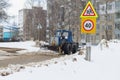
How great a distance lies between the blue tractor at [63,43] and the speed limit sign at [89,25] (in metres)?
22.1

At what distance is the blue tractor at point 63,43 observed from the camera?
39384 millimetres

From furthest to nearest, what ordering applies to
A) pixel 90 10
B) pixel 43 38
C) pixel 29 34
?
pixel 29 34
pixel 43 38
pixel 90 10

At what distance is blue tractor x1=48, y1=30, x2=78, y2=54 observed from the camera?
39.4m

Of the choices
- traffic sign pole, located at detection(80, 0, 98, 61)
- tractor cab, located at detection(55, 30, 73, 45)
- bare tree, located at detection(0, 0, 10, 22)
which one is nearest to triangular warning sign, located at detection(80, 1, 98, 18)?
traffic sign pole, located at detection(80, 0, 98, 61)

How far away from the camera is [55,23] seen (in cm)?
7988

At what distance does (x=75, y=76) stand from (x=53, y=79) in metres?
1.24

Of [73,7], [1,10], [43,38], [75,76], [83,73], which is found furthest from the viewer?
[43,38]

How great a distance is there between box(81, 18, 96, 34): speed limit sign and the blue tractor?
2206cm

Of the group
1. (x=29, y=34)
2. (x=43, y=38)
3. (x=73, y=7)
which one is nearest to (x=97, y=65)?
(x=73, y=7)

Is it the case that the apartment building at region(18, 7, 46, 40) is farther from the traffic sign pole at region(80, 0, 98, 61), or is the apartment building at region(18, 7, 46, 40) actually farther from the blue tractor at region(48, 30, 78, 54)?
the traffic sign pole at region(80, 0, 98, 61)

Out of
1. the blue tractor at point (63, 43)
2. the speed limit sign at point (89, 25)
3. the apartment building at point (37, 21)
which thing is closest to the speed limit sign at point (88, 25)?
the speed limit sign at point (89, 25)

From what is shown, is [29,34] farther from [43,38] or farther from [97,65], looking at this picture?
[97,65]

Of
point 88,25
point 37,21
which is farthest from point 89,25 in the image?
point 37,21

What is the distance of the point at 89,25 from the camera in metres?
16.7
